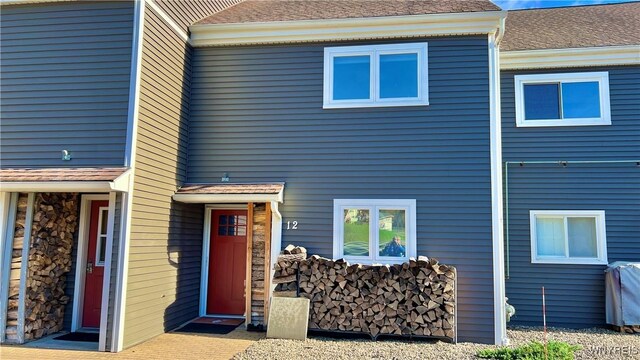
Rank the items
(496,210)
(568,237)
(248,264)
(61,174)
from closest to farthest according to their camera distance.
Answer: (61,174), (496,210), (248,264), (568,237)

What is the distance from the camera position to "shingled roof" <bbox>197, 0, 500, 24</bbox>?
7.39 metres

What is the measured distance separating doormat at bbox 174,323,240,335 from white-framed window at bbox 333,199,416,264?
2126 millimetres

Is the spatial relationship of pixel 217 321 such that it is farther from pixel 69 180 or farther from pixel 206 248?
pixel 69 180

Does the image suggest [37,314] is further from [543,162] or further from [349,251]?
[543,162]

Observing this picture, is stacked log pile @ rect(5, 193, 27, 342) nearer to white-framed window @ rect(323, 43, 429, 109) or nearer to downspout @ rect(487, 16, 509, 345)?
white-framed window @ rect(323, 43, 429, 109)

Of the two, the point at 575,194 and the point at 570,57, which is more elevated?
the point at 570,57

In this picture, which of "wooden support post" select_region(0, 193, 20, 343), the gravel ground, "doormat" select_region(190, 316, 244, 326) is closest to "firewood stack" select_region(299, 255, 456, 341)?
the gravel ground

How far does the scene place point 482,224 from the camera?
682 centimetres

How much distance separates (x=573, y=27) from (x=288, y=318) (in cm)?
858

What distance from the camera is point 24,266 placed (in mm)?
6211

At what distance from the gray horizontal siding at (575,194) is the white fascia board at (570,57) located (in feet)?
0.55

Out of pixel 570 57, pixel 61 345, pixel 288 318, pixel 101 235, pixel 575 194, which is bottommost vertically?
pixel 61 345

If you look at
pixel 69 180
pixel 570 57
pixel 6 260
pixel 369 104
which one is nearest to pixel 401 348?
pixel 369 104

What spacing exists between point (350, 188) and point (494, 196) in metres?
2.28
